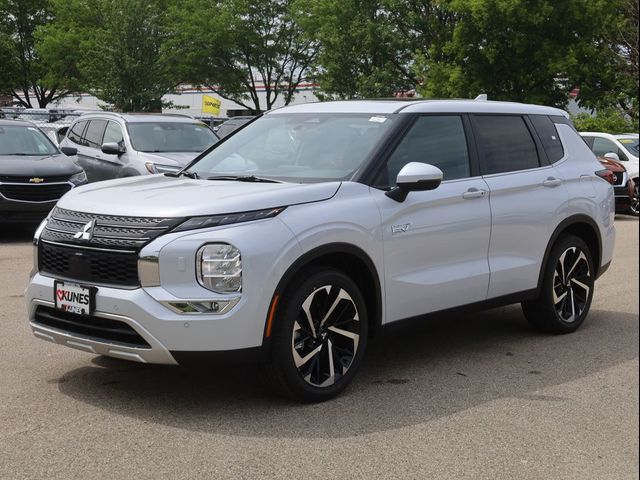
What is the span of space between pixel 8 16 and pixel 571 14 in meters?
30.4

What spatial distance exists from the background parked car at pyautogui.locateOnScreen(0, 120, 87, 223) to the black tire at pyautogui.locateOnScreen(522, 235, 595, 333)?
25.0 ft

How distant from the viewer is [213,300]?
4449 mm

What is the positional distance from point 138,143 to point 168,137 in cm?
57

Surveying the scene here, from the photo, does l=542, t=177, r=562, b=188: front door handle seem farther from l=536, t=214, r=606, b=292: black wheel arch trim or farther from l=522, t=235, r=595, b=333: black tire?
l=522, t=235, r=595, b=333: black tire

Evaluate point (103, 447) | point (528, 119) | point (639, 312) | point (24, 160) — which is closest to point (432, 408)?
point (103, 447)

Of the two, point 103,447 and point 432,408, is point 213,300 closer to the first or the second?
point 103,447

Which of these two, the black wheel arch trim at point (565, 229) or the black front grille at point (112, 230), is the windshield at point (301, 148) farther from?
the black wheel arch trim at point (565, 229)

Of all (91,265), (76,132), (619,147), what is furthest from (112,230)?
(619,147)

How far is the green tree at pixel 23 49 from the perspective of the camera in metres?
45.4

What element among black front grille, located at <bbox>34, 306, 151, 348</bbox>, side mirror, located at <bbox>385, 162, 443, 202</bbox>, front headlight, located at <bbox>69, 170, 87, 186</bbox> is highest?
side mirror, located at <bbox>385, 162, 443, 202</bbox>

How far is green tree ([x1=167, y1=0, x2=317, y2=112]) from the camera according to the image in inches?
1603

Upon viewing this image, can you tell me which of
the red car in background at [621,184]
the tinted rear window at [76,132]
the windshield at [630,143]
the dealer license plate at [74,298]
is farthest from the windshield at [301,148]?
the windshield at [630,143]

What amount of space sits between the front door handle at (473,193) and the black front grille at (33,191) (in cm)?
786

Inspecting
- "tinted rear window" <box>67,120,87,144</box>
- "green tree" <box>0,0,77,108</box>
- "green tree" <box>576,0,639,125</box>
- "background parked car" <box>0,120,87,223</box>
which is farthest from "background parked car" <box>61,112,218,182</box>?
"green tree" <box>0,0,77,108</box>
